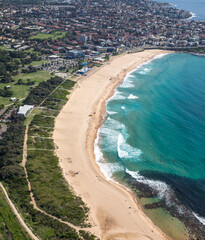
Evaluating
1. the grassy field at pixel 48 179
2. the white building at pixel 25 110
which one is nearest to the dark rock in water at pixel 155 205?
the grassy field at pixel 48 179

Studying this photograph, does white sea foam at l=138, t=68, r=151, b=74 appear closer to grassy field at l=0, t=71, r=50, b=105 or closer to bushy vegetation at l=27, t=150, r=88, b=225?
Result: grassy field at l=0, t=71, r=50, b=105

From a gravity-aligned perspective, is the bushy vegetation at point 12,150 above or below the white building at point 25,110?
below

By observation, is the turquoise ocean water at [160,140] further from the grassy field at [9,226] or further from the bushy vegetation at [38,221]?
the grassy field at [9,226]

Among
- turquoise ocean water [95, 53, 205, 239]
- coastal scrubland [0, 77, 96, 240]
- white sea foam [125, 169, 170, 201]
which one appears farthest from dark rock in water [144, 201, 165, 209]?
coastal scrubland [0, 77, 96, 240]

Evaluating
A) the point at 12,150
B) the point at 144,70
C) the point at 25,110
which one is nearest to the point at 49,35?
the point at 144,70

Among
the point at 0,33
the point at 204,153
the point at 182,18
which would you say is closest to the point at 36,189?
the point at 204,153

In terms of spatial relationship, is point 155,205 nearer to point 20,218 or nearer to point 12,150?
point 20,218

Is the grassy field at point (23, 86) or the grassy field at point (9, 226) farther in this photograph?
the grassy field at point (23, 86)
